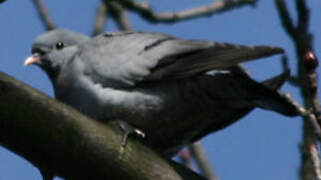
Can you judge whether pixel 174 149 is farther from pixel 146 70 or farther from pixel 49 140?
pixel 49 140

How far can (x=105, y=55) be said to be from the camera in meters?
4.28

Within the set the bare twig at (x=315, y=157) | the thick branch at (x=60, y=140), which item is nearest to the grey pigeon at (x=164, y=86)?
the thick branch at (x=60, y=140)

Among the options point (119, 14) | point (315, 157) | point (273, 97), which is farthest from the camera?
point (119, 14)

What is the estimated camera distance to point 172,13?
15.2 ft

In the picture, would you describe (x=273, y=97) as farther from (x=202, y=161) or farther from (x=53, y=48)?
(x=53, y=48)

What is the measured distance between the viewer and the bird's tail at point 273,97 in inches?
145

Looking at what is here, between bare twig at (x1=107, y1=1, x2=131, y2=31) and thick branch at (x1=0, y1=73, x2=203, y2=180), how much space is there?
1.91 metres

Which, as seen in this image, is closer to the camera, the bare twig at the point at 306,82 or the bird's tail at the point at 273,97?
the bare twig at the point at 306,82

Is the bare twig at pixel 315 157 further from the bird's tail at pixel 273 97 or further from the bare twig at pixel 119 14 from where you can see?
the bare twig at pixel 119 14

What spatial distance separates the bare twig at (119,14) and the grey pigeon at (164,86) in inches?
26.1

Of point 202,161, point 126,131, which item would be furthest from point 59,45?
point 126,131

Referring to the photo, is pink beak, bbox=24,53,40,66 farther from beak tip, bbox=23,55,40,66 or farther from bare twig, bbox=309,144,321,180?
bare twig, bbox=309,144,321,180

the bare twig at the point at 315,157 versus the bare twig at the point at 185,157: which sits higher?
the bare twig at the point at 315,157

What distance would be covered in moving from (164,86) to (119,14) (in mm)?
1225
